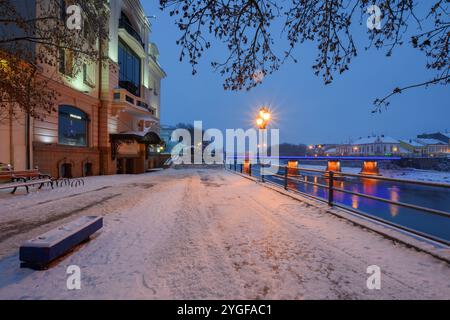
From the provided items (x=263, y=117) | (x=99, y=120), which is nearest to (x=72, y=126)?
(x=99, y=120)

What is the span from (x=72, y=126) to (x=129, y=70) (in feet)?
34.7

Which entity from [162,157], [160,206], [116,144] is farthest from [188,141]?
[160,206]

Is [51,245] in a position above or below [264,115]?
below

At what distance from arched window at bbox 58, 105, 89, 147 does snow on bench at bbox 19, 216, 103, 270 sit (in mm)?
15145

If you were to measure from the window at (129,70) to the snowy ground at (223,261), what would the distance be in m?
20.7

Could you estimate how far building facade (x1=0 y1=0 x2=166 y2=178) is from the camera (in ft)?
47.0

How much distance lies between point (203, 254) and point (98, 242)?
2.00m

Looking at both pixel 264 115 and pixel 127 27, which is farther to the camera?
pixel 127 27

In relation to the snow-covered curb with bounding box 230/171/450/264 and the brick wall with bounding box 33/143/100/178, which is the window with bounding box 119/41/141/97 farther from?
the snow-covered curb with bounding box 230/171/450/264

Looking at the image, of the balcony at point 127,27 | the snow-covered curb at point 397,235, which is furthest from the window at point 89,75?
the snow-covered curb at point 397,235

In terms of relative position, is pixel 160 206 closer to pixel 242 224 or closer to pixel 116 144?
pixel 242 224

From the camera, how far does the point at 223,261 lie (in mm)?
3904

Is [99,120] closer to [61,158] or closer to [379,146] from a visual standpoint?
[61,158]

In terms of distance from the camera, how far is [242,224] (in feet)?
19.9
